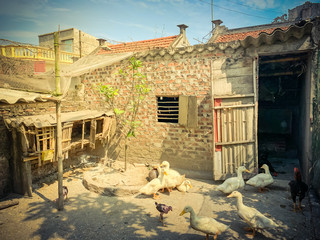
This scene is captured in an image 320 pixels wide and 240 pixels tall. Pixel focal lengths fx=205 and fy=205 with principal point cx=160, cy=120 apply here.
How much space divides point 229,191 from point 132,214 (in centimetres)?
260

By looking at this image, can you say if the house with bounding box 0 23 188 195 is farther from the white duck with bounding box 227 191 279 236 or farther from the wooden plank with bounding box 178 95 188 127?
the white duck with bounding box 227 191 279 236

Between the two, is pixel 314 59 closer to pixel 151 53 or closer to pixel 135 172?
pixel 151 53

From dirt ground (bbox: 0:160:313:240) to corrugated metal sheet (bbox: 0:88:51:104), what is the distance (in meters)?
2.76

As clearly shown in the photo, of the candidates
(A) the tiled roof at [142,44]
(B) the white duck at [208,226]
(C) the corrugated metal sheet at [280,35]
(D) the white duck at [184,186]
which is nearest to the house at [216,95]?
(C) the corrugated metal sheet at [280,35]

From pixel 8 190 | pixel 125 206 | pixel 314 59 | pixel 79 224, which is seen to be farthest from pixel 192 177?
pixel 8 190

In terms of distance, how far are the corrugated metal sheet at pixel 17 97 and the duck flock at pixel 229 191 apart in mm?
3377

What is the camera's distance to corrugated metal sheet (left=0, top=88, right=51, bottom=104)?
170 inches

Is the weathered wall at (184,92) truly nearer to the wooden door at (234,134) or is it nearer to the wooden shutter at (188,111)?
the wooden shutter at (188,111)

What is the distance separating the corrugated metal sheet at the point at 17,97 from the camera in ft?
14.1

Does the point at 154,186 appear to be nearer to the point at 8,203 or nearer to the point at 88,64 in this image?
the point at 8,203

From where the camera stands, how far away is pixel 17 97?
4.47m

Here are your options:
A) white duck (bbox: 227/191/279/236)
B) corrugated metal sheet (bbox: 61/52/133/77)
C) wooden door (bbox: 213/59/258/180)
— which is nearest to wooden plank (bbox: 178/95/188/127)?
wooden door (bbox: 213/59/258/180)

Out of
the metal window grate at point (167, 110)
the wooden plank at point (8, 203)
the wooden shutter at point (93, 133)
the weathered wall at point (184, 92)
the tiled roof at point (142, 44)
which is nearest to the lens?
the wooden plank at point (8, 203)

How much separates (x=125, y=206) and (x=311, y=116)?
18.4 ft
